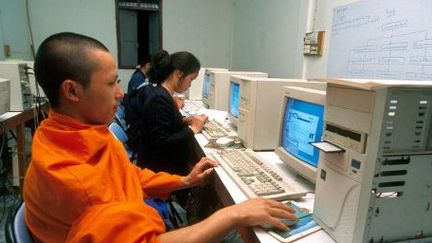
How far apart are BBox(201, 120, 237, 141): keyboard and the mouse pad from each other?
89cm

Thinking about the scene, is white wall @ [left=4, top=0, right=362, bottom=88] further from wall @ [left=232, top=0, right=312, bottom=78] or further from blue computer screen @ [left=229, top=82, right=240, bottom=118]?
blue computer screen @ [left=229, top=82, right=240, bottom=118]

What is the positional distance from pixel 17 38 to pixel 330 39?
3676mm

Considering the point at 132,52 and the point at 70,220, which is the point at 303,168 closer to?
the point at 70,220

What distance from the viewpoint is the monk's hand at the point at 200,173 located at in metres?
1.27

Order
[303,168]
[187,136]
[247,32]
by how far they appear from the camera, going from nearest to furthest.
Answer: [303,168], [187,136], [247,32]

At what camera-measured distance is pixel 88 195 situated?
27.1 inches

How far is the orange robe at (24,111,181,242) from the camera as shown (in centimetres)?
67

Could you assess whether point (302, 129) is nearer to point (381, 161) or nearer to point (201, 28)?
point (381, 161)

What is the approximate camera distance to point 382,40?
1655mm

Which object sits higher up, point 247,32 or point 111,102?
point 247,32

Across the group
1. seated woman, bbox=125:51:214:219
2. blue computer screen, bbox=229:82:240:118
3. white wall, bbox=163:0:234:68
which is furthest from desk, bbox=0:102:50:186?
white wall, bbox=163:0:234:68

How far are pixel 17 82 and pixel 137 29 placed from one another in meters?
2.81

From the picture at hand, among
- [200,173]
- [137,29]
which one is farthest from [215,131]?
[137,29]

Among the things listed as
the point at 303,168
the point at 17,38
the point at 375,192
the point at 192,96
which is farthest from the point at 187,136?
the point at 17,38
